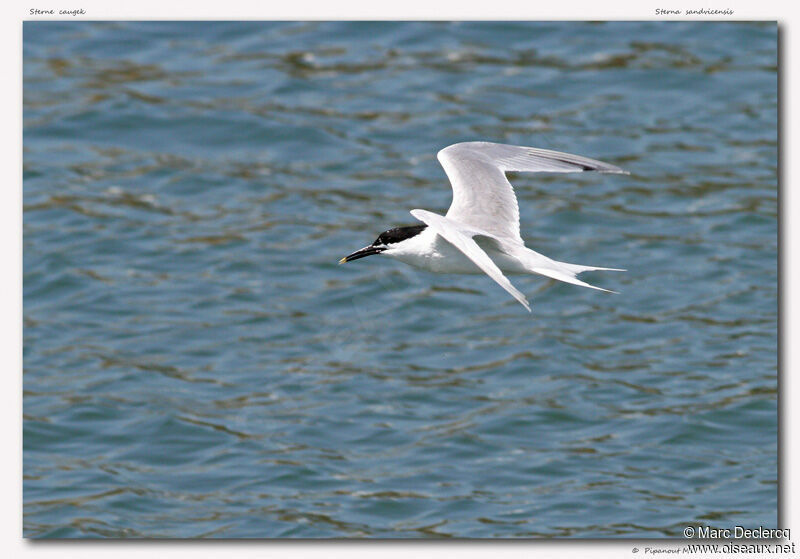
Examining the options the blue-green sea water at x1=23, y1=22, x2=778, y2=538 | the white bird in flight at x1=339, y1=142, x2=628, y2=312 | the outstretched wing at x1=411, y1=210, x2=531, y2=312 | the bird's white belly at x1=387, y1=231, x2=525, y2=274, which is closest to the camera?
the outstretched wing at x1=411, y1=210, x2=531, y2=312

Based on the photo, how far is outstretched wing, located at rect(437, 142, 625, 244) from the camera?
8758 mm

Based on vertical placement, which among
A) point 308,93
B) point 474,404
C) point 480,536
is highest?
point 308,93

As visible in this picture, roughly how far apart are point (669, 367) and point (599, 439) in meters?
1.24

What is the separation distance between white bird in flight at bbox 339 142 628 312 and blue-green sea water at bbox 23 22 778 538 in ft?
8.91

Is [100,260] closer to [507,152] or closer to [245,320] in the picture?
[245,320]

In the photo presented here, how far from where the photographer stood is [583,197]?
565 inches

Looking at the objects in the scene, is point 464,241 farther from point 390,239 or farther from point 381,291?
point 381,291

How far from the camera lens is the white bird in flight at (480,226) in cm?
768

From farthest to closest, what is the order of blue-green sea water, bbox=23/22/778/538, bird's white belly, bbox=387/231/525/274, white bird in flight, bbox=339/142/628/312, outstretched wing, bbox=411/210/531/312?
1. blue-green sea water, bbox=23/22/778/538
2. bird's white belly, bbox=387/231/525/274
3. white bird in flight, bbox=339/142/628/312
4. outstretched wing, bbox=411/210/531/312

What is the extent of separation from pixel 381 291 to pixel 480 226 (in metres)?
4.72

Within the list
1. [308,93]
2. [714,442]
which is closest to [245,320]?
[308,93]

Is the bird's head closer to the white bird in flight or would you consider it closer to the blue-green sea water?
the white bird in flight

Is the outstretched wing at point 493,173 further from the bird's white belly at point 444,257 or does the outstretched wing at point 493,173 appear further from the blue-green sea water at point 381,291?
the blue-green sea water at point 381,291

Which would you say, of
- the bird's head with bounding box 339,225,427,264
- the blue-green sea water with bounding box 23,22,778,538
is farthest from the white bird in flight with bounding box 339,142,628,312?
the blue-green sea water with bounding box 23,22,778,538
